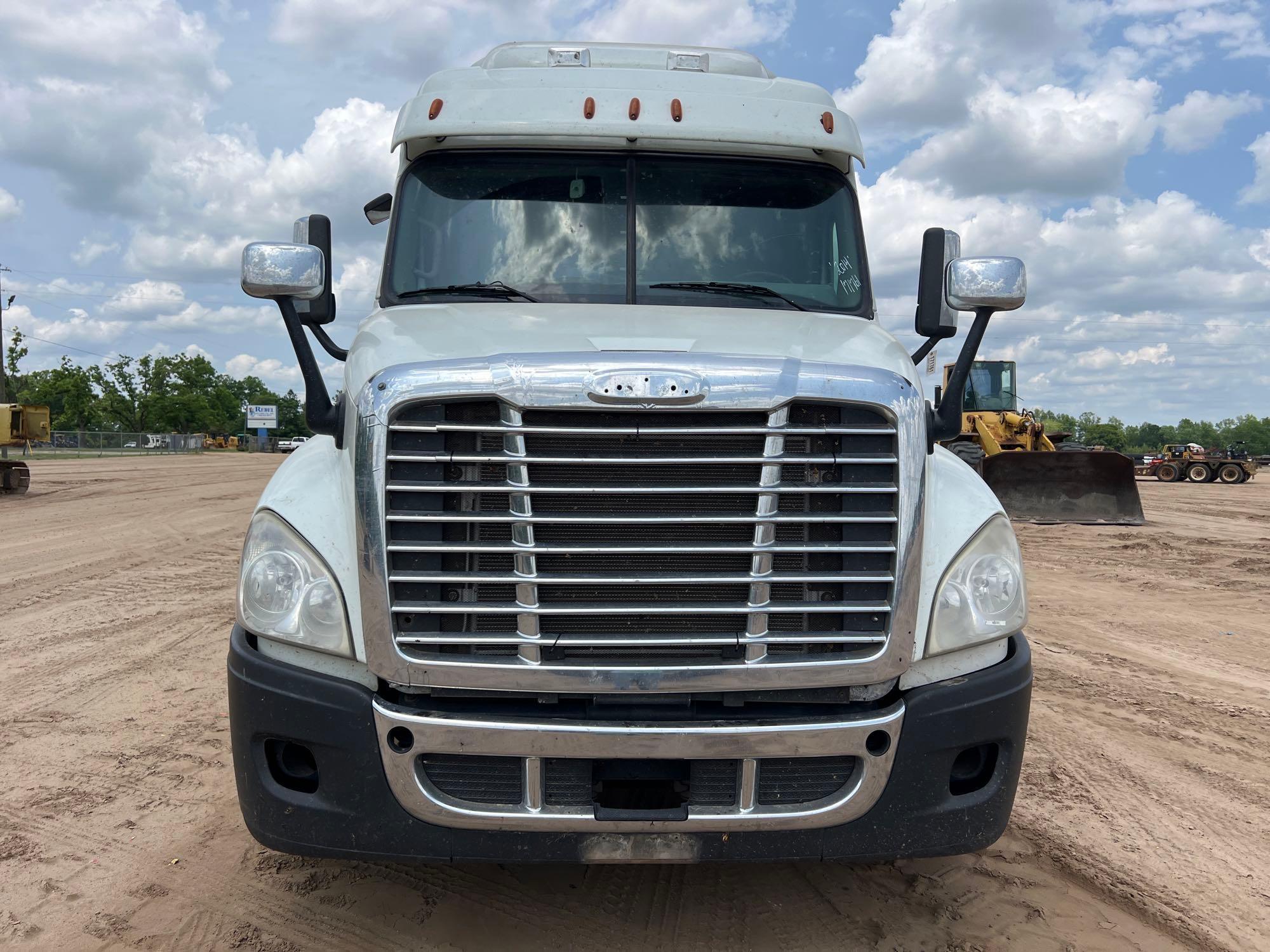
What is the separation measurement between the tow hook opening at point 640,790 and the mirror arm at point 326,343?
2.23 m

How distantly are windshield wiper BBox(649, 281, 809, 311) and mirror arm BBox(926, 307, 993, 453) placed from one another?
2.49 feet

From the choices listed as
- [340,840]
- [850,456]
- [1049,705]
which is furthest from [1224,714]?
[340,840]

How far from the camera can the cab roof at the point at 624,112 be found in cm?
397

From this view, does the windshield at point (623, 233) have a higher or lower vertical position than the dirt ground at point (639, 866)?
higher

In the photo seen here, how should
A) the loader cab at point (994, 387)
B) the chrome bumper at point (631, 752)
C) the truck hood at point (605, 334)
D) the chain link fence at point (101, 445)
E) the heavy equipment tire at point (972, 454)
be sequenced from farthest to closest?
1. the chain link fence at point (101, 445)
2. the loader cab at point (994, 387)
3. the heavy equipment tire at point (972, 454)
4. the truck hood at point (605, 334)
5. the chrome bumper at point (631, 752)

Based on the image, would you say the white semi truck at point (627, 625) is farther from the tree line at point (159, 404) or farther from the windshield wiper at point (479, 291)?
the tree line at point (159, 404)

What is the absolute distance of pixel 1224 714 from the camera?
17.6 ft

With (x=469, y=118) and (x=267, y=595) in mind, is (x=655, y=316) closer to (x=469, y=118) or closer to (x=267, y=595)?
(x=469, y=118)

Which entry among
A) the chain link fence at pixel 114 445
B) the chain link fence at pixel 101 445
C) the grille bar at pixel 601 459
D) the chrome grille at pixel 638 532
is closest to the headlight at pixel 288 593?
the chrome grille at pixel 638 532

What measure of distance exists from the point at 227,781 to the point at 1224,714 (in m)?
5.24

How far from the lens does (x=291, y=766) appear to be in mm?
2818

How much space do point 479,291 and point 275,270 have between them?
2.65 feet

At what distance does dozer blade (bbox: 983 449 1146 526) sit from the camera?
49.0 feet

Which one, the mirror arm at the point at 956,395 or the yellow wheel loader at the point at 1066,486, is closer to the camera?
the mirror arm at the point at 956,395
